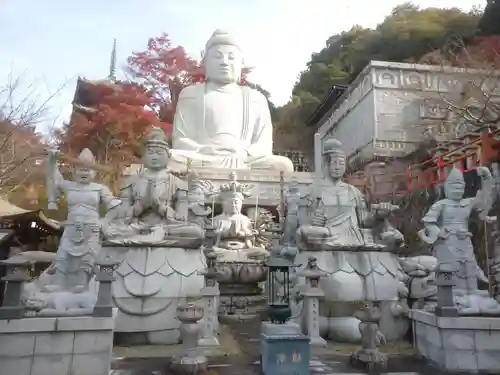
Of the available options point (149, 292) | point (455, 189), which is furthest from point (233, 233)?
point (455, 189)

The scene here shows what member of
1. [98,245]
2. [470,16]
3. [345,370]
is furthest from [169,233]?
[470,16]

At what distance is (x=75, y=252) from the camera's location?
5.24 metres

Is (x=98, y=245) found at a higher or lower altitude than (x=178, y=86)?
lower

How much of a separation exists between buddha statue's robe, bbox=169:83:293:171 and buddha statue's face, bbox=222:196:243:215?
11.3 ft

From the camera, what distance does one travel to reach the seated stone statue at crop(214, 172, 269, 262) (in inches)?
327

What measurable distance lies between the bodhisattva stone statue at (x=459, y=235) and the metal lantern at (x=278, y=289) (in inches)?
66.8

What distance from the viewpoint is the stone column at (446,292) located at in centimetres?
442

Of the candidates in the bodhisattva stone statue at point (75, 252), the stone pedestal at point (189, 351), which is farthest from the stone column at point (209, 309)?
the bodhisattva stone statue at point (75, 252)

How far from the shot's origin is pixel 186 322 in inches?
170

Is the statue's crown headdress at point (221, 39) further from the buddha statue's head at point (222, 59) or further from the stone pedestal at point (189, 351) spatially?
the stone pedestal at point (189, 351)

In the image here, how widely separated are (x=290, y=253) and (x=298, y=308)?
2.27 feet

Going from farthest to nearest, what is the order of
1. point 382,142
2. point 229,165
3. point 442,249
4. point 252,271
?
point 382,142 < point 229,165 < point 252,271 < point 442,249

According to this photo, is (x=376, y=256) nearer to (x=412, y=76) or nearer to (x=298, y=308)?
(x=298, y=308)

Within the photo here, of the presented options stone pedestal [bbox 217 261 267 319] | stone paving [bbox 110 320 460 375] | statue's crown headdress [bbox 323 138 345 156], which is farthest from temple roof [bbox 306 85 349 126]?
stone paving [bbox 110 320 460 375]
